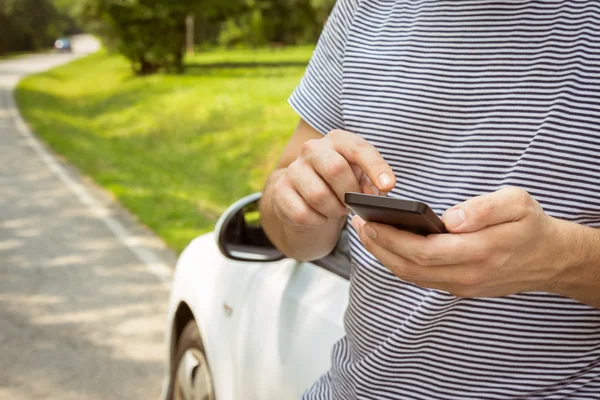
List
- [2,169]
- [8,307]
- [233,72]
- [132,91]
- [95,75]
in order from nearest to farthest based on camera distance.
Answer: [8,307] → [2,169] → [132,91] → [233,72] → [95,75]

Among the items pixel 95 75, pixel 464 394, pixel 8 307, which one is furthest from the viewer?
pixel 95 75

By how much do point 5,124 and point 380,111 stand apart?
16.7 meters

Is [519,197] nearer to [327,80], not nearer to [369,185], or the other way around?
[369,185]

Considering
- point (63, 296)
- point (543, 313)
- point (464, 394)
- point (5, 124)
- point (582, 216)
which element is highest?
point (582, 216)

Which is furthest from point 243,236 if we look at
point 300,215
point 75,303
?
point 75,303

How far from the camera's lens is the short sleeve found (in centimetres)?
170

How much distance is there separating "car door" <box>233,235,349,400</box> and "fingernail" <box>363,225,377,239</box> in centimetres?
93

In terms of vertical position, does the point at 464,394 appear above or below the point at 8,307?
above

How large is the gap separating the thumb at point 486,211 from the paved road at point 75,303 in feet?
11.9

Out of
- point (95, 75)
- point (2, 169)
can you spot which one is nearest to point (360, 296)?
point (2, 169)

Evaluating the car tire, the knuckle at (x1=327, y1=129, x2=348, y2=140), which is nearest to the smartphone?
the knuckle at (x1=327, y1=129, x2=348, y2=140)

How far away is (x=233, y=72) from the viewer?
25875mm

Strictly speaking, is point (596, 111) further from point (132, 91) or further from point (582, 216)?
point (132, 91)

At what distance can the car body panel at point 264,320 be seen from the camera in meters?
2.21
